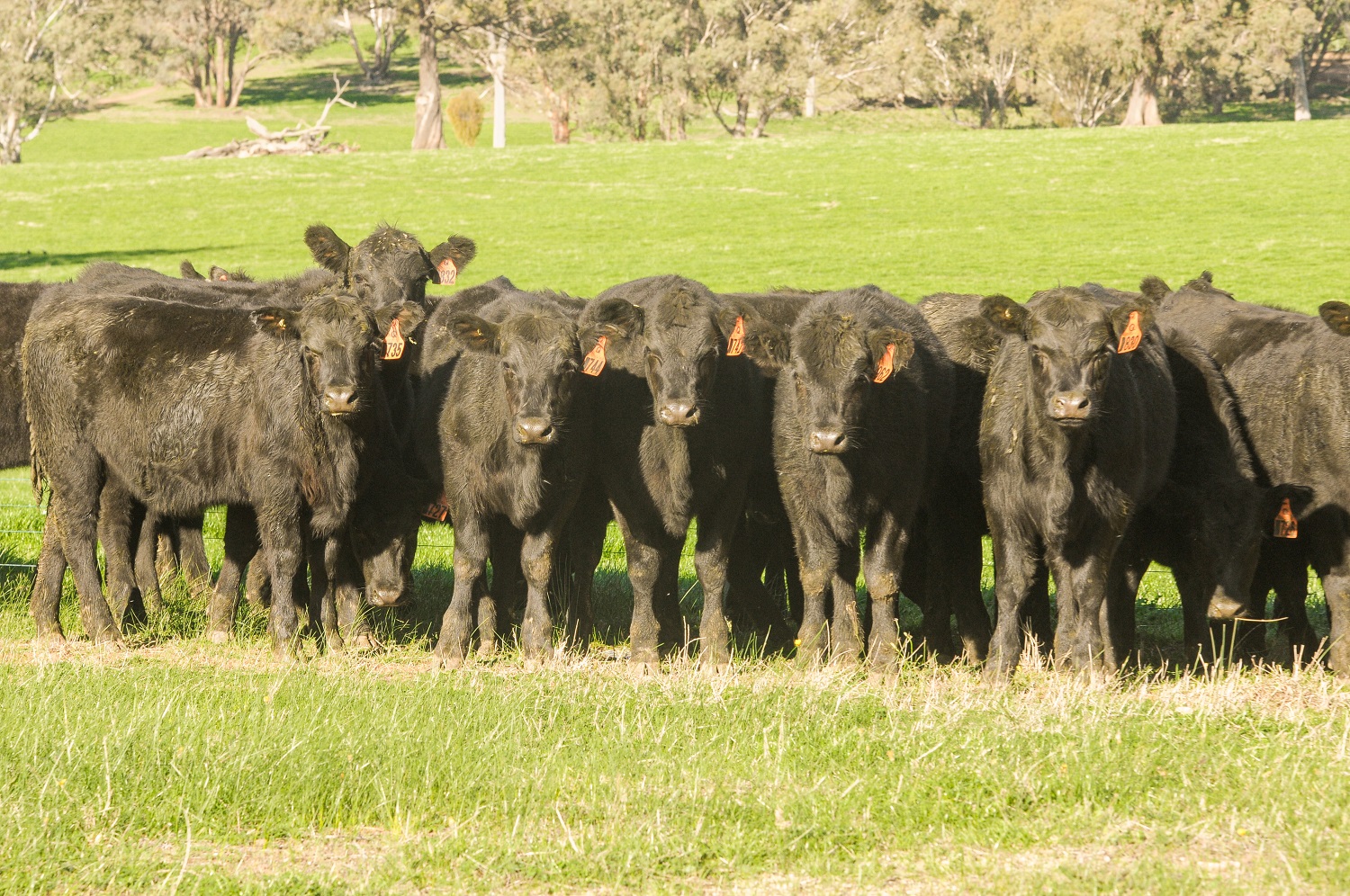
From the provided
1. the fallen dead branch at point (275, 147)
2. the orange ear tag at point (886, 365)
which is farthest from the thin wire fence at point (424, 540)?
the fallen dead branch at point (275, 147)

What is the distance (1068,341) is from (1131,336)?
1.19 ft

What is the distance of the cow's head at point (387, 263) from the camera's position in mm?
10602

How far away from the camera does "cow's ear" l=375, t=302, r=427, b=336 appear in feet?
29.2

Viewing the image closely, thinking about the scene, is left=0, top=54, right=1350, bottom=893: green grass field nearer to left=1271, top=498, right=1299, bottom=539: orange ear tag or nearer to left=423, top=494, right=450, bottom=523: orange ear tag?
left=423, top=494, right=450, bottom=523: orange ear tag

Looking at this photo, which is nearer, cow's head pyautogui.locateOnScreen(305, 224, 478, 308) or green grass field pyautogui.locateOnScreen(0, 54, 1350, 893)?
green grass field pyautogui.locateOnScreen(0, 54, 1350, 893)

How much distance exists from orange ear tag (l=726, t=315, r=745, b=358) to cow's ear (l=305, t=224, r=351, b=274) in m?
3.80

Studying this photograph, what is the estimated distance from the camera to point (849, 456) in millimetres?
8305

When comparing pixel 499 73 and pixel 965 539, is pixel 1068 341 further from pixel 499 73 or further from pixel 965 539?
pixel 499 73

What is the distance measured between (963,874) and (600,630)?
542cm

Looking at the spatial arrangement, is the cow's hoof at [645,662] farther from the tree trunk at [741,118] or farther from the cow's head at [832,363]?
the tree trunk at [741,118]

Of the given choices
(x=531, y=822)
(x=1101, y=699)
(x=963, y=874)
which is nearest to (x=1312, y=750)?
(x=1101, y=699)

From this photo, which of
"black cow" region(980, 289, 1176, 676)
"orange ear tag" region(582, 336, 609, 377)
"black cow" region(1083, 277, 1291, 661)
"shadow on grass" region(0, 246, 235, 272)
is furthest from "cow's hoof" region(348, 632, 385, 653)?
"shadow on grass" region(0, 246, 235, 272)

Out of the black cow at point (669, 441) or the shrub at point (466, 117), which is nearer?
the black cow at point (669, 441)

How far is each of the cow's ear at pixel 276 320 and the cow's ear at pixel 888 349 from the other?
322 cm
